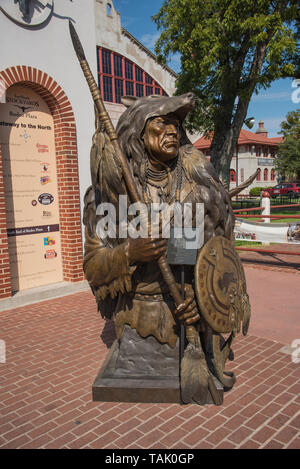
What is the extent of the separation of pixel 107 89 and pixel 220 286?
2305cm

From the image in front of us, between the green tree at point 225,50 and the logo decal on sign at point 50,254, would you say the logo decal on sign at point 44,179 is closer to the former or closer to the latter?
the logo decal on sign at point 50,254

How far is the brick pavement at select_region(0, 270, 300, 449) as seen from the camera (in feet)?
8.20

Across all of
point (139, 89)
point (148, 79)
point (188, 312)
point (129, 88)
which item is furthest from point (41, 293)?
point (148, 79)

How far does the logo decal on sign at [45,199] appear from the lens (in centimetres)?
618

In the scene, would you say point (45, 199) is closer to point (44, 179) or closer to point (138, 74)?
point (44, 179)

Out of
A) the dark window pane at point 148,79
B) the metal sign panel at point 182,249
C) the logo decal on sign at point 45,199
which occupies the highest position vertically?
the dark window pane at point 148,79

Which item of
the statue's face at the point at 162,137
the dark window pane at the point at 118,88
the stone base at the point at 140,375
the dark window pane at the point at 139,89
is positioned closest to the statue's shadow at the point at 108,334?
the stone base at the point at 140,375

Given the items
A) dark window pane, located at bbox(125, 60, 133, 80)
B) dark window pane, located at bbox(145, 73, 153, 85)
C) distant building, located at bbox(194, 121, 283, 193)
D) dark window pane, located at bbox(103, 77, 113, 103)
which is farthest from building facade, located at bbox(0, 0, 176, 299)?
distant building, located at bbox(194, 121, 283, 193)

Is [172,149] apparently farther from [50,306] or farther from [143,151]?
[50,306]

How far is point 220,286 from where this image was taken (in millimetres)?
2707

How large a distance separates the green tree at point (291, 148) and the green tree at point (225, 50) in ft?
84.6

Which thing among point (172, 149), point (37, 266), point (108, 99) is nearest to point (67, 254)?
point (37, 266)

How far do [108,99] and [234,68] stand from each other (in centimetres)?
1453

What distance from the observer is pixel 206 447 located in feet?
7.90
